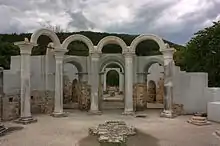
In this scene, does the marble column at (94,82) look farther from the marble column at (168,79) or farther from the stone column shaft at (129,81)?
the marble column at (168,79)

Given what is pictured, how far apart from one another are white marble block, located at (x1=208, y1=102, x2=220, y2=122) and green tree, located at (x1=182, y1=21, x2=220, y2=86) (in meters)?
6.49

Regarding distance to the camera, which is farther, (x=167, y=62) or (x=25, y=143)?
(x=167, y=62)

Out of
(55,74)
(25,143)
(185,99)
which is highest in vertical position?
(55,74)

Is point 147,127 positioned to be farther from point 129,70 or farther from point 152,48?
point 152,48

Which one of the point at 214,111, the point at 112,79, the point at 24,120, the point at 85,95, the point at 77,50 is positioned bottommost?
the point at 24,120

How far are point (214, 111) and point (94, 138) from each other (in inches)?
328

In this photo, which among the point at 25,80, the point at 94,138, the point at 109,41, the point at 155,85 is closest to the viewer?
the point at 94,138

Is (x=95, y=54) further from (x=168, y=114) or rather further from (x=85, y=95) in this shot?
(x=168, y=114)

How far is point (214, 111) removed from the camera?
16.8 metres

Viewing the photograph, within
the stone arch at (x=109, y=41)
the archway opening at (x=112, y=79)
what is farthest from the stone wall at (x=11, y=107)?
the archway opening at (x=112, y=79)

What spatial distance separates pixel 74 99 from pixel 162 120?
10.9 metres

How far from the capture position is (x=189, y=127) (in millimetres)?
14953

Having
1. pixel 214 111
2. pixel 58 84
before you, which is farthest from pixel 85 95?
pixel 214 111

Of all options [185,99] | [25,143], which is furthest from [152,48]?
[25,143]
